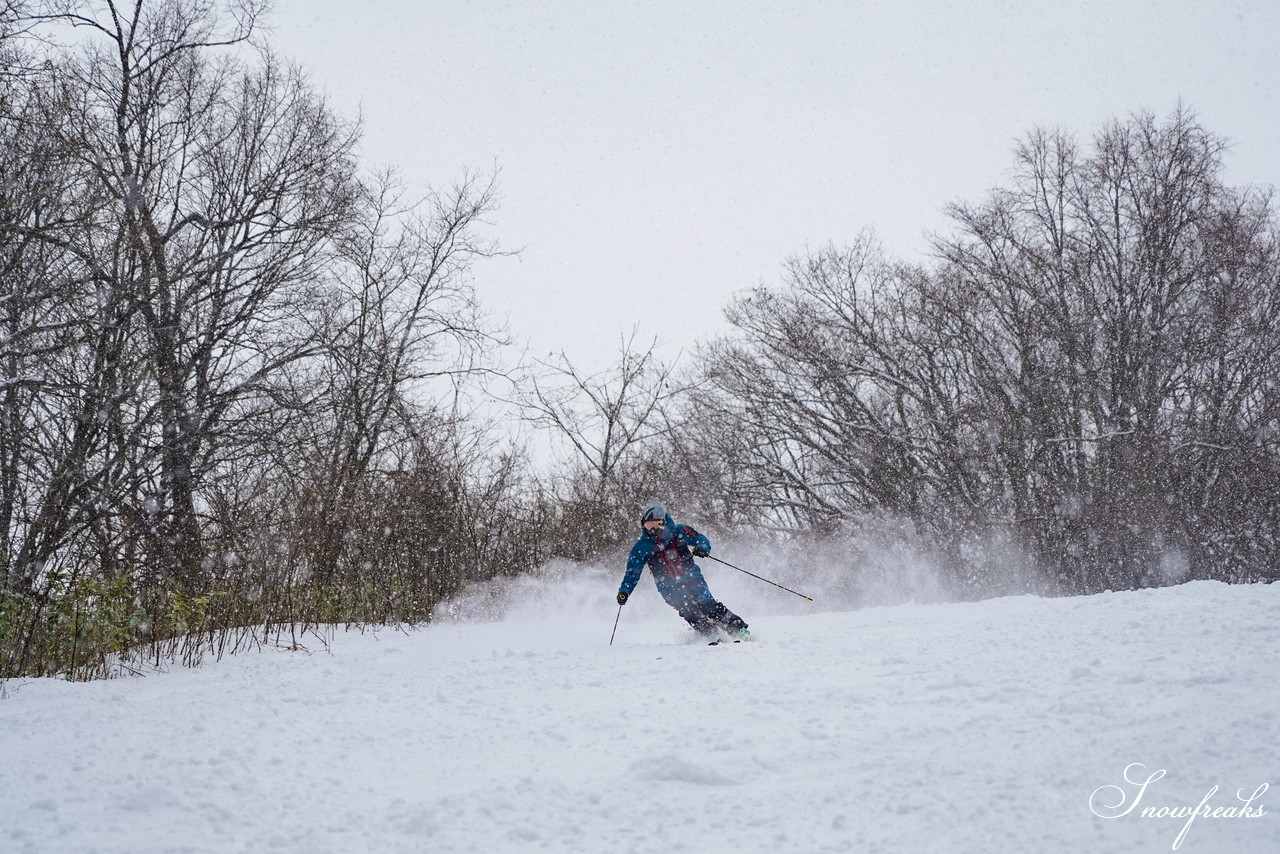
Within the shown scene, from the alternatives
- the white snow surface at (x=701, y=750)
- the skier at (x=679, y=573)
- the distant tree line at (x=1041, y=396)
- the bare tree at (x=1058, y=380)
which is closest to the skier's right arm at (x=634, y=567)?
the skier at (x=679, y=573)

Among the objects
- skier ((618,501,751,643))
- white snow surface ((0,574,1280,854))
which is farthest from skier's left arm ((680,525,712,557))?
white snow surface ((0,574,1280,854))

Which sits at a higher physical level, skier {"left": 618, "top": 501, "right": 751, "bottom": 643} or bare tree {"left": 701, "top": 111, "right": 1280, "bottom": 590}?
bare tree {"left": 701, "top": 111, "right": 1280, "bottom": 590}

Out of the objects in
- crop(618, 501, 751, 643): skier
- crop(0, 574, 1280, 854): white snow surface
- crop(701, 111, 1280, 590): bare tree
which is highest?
crop(701, 111, 1280, 590): bare tree

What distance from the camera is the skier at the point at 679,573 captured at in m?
7.89

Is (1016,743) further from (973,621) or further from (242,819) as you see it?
(973,621)

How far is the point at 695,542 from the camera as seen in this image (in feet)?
27.6

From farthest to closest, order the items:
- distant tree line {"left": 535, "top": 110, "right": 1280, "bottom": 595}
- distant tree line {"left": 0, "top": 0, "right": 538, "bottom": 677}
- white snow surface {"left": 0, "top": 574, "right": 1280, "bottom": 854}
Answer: distant tree line {"left": 535, "top": 110, "right": 1280, "bottom": 595}
distant tree line {"left": 0, "top": 0, "right": 538, "bottom": 677}
white snow surface {"left": 0, "top": 574, "right": 1280, "bottom": 854}

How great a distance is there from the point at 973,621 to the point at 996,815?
453 centimetres

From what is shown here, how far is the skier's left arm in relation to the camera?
8235mm

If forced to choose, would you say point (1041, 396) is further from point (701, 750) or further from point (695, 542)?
point (701, 750)

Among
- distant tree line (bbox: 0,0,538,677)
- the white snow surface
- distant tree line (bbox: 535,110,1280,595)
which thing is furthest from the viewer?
distant tree line (bbox: 535,110,1280,595)

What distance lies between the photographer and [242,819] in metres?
2.98

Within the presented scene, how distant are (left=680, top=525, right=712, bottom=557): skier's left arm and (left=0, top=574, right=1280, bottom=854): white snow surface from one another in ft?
7.26

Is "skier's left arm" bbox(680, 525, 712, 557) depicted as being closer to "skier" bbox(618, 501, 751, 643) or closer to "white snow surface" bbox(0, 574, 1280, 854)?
"skier" bbox(618, 501, 751, 643)
